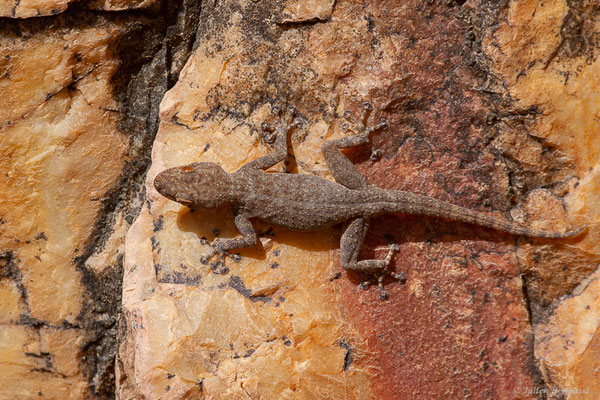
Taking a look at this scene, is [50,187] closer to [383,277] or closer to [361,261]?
[361,261]

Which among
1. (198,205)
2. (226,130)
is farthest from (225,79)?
(198,205)

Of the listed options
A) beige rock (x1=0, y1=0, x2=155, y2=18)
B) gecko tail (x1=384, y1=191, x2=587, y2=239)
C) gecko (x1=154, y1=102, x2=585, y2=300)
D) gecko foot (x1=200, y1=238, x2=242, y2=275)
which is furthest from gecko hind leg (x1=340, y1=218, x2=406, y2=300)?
beige rock (x1=0, y1=0, x2=155, y2=18)

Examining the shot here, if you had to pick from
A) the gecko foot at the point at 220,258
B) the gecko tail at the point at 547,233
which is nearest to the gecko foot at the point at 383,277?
the gecko tail at the point at 547,233

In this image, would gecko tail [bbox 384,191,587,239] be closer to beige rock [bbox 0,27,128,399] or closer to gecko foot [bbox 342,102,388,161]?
gecko foot [bbox 342,102,388,161]

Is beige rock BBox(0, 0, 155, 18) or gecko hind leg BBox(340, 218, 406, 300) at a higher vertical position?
beige rock BBox(0, 0, 155, 18)

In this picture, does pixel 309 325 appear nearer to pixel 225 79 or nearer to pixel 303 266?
pixel 303 266

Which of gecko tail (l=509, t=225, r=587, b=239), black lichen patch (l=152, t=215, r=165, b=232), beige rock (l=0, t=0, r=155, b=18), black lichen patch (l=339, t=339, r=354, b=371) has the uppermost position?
beige rock (l=0, t=0, r=155, b=18)
